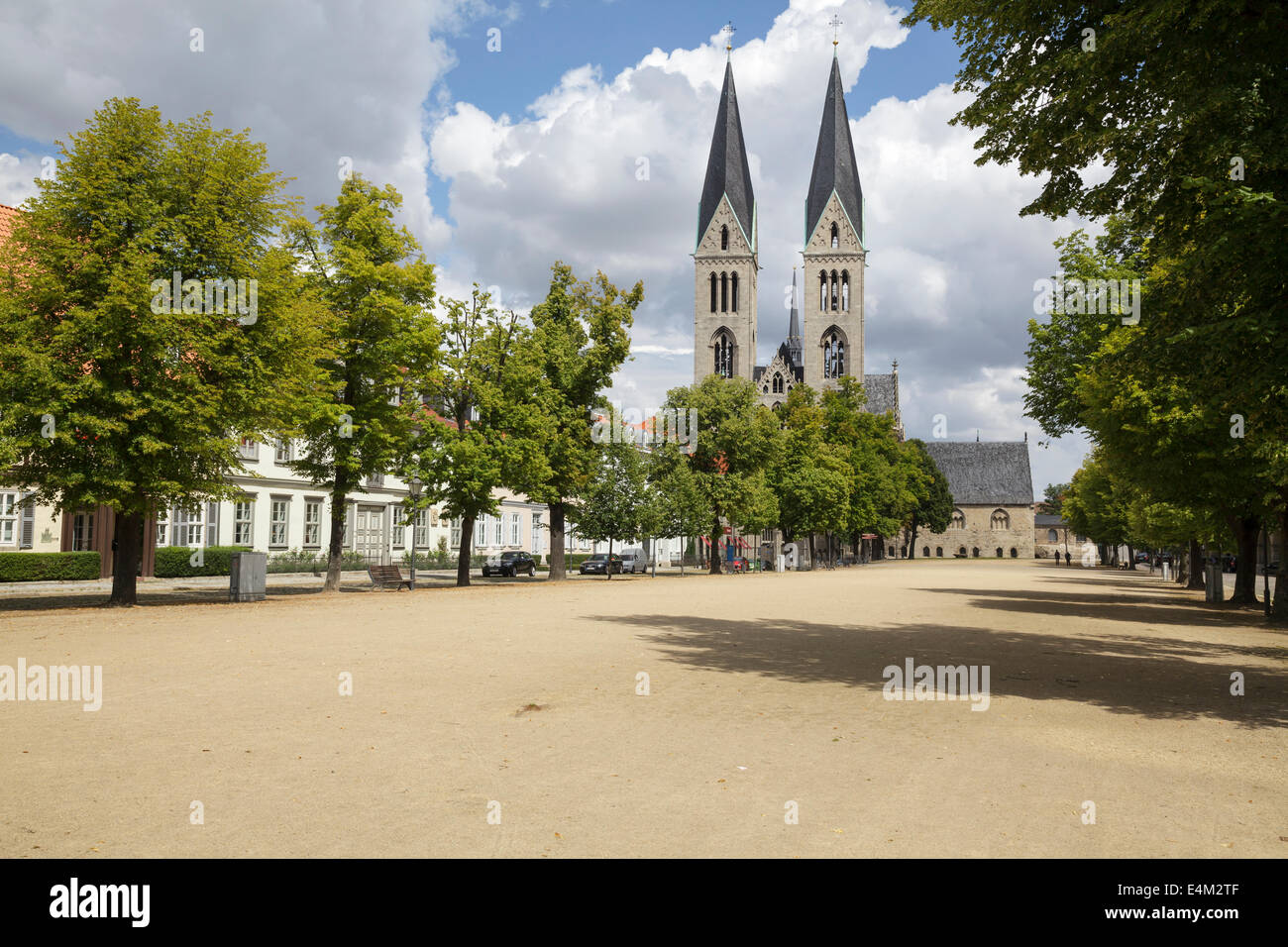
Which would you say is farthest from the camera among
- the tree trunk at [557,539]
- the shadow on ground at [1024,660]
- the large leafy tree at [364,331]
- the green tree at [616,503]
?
the green tree at [616,503]

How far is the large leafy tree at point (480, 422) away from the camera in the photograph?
3091cm

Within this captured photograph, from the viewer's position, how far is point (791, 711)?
9.71 meters

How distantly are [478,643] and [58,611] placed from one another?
427 inches

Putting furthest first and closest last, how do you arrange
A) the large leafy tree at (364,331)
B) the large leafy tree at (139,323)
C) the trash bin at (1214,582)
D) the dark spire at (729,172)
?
the dark spire at (729,172), the trash bin at (1214,582), the large leafy tree at (364,331), the large leafy tree at (139,323)

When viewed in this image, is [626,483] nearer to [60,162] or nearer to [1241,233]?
[60,162]

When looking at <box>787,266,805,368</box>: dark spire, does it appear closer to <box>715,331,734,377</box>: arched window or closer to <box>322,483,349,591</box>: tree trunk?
<box>715,331,734,377</box>: arched window

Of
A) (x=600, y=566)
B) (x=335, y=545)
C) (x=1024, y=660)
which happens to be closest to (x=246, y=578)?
(x=335, y=545)

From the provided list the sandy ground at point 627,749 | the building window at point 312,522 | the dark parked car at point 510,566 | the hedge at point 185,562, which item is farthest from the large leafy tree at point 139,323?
the dark parked car at point 510,566

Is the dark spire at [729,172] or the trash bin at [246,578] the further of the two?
the dark spire at [729,172]

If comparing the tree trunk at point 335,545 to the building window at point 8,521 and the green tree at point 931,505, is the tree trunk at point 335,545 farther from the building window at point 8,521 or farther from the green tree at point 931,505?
the green tree at point 931,505

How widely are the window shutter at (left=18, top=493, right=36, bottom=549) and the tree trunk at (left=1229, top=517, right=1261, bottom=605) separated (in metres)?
37.0

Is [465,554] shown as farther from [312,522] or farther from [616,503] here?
[312,522]

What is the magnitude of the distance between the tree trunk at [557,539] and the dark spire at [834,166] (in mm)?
76991

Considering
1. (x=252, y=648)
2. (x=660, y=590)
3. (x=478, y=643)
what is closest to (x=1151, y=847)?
(x=478, y=643)
